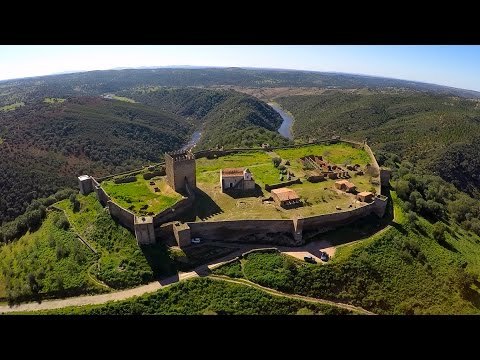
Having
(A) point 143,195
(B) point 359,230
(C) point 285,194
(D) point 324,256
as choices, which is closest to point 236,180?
(C) point 285,194

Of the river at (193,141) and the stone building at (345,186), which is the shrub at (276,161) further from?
the river at (193,141)

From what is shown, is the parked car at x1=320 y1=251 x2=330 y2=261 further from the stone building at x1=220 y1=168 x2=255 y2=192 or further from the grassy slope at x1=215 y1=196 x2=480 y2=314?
the stone building at x1=220 y1=168 x2=255 y2=192

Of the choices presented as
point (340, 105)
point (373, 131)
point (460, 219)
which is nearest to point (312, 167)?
point (460, 219)

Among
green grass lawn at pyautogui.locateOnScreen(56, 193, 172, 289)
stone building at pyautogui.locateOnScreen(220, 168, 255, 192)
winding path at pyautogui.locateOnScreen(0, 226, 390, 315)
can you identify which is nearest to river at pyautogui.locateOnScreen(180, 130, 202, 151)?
stone building at pyautogui.locateOnScreen(220, 168, 255, 192)

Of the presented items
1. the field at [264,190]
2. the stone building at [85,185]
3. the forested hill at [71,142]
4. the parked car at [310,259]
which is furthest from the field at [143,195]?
the forested hill at [71,142]

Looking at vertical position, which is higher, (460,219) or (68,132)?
(68,132)
